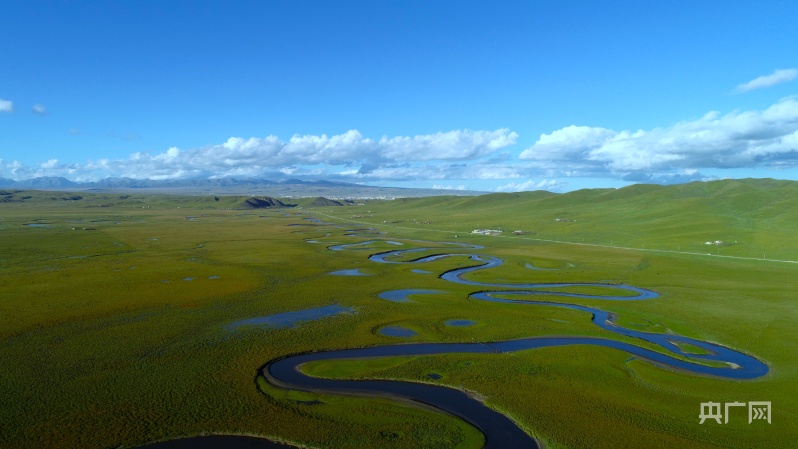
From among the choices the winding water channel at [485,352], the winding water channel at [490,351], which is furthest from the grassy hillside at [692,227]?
the winding water channel at [485,352]

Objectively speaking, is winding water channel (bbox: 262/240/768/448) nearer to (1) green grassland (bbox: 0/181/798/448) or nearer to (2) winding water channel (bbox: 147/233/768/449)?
(2) winding water channel (bbox: 147/233/768/449)

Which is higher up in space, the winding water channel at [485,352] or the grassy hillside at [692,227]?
the grassy hillside at [692,227]

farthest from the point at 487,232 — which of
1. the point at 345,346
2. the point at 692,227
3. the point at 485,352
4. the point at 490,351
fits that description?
the point at 345,346

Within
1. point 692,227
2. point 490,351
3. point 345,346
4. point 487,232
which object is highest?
point 692,227

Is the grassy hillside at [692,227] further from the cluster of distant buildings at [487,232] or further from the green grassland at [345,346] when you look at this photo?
the green grassland at [345,346]

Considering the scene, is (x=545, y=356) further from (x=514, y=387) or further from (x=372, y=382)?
(x=372, y=382)

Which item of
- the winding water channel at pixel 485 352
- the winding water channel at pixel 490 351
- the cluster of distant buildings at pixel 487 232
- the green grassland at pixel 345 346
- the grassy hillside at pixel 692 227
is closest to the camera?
the green grassland at pixel 345 346

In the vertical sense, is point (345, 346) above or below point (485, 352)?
above

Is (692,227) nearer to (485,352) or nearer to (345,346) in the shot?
(485,352)

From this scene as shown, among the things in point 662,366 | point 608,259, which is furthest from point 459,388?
point 608,259

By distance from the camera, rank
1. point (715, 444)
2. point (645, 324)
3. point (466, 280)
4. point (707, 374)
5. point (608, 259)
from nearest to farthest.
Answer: point (715, 444) → point (707, 374) → point (645, 324) → point (466, 280) → point (608, 259)

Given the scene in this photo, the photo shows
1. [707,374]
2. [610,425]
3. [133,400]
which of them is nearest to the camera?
[610,425]
